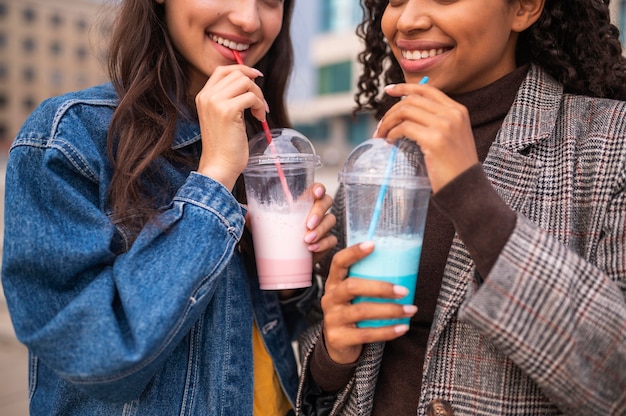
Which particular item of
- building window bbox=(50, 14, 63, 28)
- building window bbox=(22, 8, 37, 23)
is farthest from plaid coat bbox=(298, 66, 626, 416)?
building window bbox=(50, 14, 63, 28)

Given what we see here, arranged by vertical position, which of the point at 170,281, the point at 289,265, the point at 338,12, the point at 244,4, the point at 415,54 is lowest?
the point at 338,12

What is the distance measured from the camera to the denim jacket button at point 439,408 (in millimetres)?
1377

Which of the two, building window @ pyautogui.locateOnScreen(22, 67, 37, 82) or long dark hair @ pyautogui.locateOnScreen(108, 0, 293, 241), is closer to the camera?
long dark hair @ pyautogui.locateOnScreen(108, 0, 293, 241)

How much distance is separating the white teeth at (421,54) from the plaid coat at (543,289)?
0.26m

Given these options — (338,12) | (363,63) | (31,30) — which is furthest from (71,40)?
(363,63)

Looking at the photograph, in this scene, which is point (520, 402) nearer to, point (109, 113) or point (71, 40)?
point (109, 113)

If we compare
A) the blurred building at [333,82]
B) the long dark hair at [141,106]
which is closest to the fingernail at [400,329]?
the long dark hair at [141,106]

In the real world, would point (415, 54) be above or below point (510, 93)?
above

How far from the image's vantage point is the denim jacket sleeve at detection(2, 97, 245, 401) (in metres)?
1.25

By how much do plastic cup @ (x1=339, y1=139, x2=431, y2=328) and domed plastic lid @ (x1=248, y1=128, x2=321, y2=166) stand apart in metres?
0.27

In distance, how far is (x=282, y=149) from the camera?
65.6 inches

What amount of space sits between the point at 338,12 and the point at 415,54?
30461 mm

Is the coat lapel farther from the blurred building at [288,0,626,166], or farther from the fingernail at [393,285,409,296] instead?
the blurred building at [288,0,626,166]

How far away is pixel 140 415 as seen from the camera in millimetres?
1441
